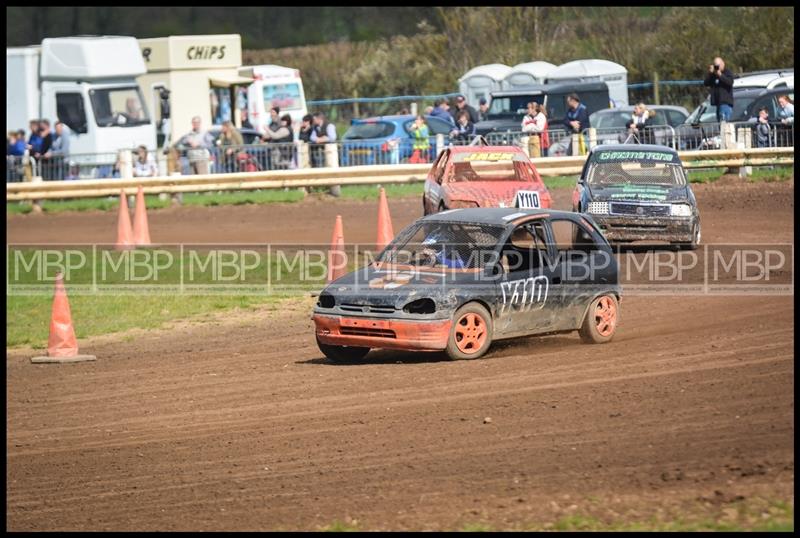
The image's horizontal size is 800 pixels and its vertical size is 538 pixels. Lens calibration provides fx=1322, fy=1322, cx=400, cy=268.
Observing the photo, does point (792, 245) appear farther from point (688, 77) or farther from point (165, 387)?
point (688, 77)

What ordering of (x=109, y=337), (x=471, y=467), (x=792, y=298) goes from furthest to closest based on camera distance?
1. (x=109, y=337)
2. (x=792, y=298)
3. (x=471, y=467)

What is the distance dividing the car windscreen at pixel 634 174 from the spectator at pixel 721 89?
26.8 feet

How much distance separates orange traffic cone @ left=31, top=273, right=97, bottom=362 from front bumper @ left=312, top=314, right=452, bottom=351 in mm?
3553

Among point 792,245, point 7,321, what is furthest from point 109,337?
point 792,245

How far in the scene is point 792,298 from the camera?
568 inches

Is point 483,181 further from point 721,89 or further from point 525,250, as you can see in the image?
point 721,89

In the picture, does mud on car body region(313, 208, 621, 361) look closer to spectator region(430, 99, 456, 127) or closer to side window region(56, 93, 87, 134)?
spectator region(430, 99, 456, 127)

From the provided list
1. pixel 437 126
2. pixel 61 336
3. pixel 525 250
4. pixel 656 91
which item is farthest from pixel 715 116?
pixel 61 336

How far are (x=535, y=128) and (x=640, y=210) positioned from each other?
9.61 m

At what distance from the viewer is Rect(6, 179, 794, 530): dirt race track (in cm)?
752

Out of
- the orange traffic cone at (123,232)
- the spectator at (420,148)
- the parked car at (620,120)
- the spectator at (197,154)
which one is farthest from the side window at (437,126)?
the orange traffic cone at (123,232)

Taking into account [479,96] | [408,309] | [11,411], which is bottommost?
[11,411]

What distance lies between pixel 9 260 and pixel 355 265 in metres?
6.06

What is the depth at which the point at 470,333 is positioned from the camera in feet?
38.2
